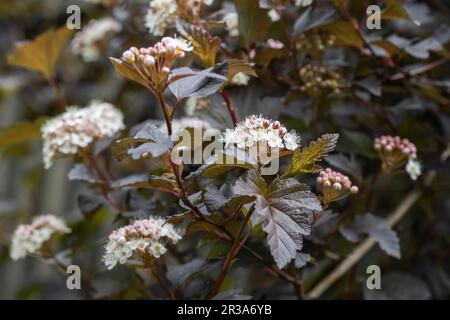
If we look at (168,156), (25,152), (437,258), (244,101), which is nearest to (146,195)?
(244,101)

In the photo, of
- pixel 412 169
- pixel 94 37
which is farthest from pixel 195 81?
pixel 94 37

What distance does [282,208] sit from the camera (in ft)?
2.63

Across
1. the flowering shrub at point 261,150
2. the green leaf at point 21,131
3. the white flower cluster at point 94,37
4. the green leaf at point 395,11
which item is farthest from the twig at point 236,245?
the white flower cluster at point 94,37

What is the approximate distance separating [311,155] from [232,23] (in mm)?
410

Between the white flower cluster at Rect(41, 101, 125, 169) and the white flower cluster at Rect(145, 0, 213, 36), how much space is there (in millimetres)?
182

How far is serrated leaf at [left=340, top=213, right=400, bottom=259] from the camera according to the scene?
1036mm

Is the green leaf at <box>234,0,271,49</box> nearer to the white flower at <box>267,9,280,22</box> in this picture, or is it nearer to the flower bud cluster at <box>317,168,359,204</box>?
the white flower at <box>267,9,280,22</box>

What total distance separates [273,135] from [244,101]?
11.7 inches

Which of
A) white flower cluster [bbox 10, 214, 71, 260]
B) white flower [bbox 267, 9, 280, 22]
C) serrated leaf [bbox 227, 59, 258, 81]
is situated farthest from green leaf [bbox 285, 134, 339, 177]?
white flower cluster [bbox 10, 214, 71, 260]

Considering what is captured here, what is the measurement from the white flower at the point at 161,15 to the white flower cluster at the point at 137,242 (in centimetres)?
36

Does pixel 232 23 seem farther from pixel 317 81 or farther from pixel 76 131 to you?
pixel 76 131

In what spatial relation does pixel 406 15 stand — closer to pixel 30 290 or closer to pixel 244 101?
pixel 244 101

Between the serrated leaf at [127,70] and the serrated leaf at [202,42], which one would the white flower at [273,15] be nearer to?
the serrated leaf at [202,42]

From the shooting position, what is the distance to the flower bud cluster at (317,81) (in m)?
1.12
